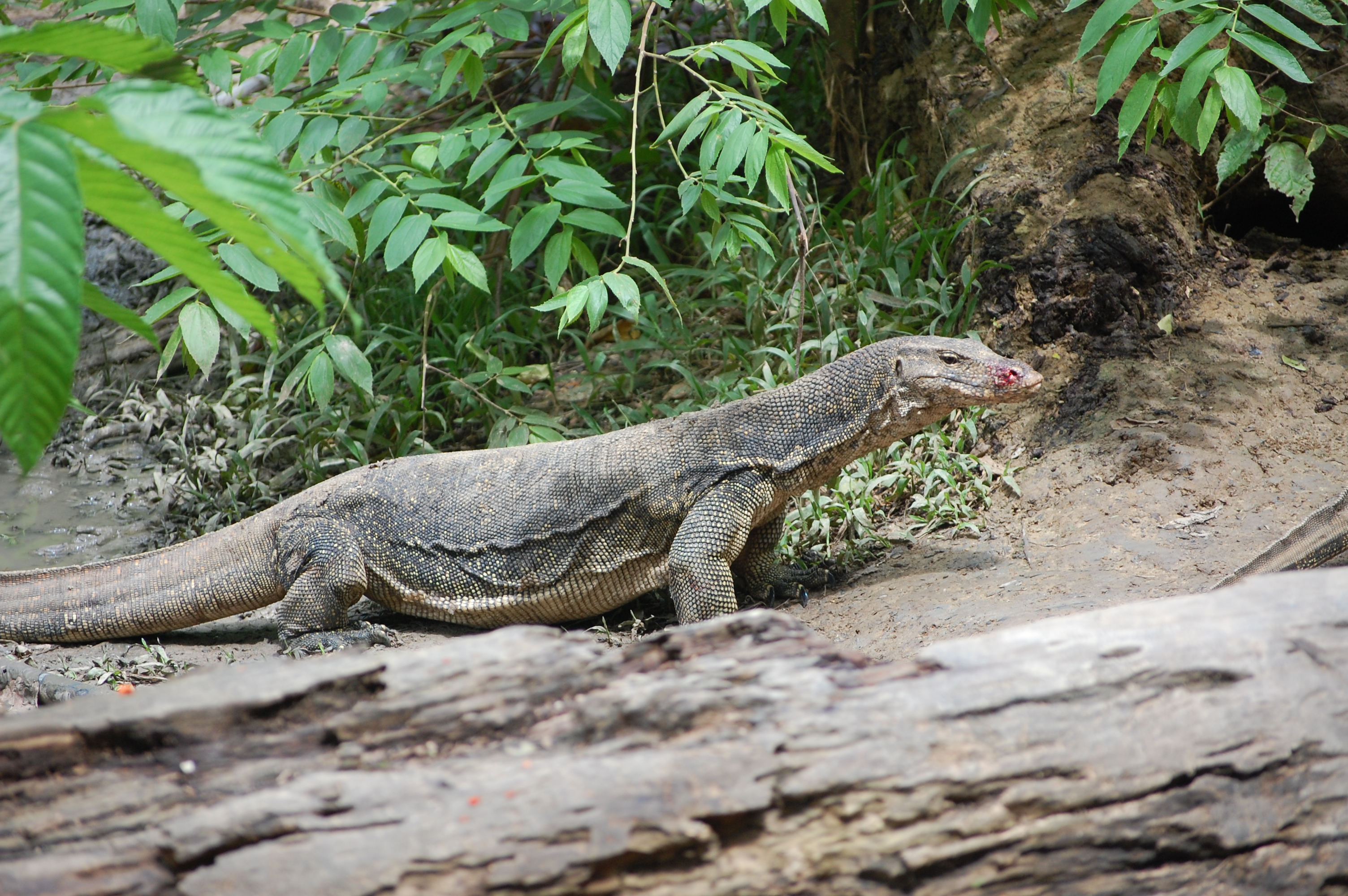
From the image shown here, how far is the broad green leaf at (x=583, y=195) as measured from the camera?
4.62 meters

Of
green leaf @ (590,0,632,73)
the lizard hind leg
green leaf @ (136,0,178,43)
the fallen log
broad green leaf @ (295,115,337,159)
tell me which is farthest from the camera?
the lizard hind leg

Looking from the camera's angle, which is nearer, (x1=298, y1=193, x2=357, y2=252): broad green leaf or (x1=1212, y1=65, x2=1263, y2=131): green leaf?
(x1=1212, y1=65, x2=1263, y2=131): green leaf

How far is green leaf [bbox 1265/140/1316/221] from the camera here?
199 inches

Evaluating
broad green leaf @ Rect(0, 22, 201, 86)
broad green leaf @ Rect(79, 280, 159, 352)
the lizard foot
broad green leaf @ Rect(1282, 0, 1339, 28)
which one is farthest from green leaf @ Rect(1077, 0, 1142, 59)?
the lizard foot

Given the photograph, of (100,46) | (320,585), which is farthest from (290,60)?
(100,46)

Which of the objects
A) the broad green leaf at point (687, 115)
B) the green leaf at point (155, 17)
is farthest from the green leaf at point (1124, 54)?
the green leaf at point (155, 17)

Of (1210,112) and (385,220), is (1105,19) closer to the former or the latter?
(1210,112)

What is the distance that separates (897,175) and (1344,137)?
2.68 m

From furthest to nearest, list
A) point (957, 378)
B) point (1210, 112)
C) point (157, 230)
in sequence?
point (957, 378) → point (1210, 112) → point (157, 230)

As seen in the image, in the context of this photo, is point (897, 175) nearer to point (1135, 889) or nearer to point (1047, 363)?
point (1047, 363)

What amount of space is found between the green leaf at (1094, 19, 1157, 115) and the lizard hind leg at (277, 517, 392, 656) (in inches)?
148

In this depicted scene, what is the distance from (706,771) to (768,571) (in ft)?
11.2

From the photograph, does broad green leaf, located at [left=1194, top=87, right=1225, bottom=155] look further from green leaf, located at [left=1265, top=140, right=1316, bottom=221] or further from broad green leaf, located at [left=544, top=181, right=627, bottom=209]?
broad green leaf, located at [left=544, top=181, right=627, bottom=209]

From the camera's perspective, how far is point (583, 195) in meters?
4.64
